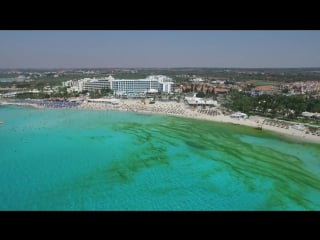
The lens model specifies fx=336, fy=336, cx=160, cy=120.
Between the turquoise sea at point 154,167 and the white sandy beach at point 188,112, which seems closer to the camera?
the turquoise sea at point 154,167

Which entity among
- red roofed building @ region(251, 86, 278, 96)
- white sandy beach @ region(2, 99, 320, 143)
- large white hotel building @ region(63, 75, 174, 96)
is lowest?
white sandy beach @ region(2, 99, 320, 143)

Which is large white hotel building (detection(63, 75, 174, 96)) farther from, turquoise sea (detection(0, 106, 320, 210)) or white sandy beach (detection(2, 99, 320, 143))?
turquoise sea (detection(0, 106, 320, 210))

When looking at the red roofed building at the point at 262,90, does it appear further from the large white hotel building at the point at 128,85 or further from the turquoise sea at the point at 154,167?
the large white hotel building at the point at 128,85

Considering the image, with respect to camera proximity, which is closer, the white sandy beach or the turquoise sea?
the turquoise sea

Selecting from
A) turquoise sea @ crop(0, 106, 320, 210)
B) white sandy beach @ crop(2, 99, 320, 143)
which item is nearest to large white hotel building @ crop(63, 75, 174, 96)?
white sandy beach @ crop(2, 99, 320, 143)

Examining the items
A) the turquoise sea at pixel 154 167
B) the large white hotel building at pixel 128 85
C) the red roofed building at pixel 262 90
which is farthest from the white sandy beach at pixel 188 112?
the red roofed building at pixel 262 90
